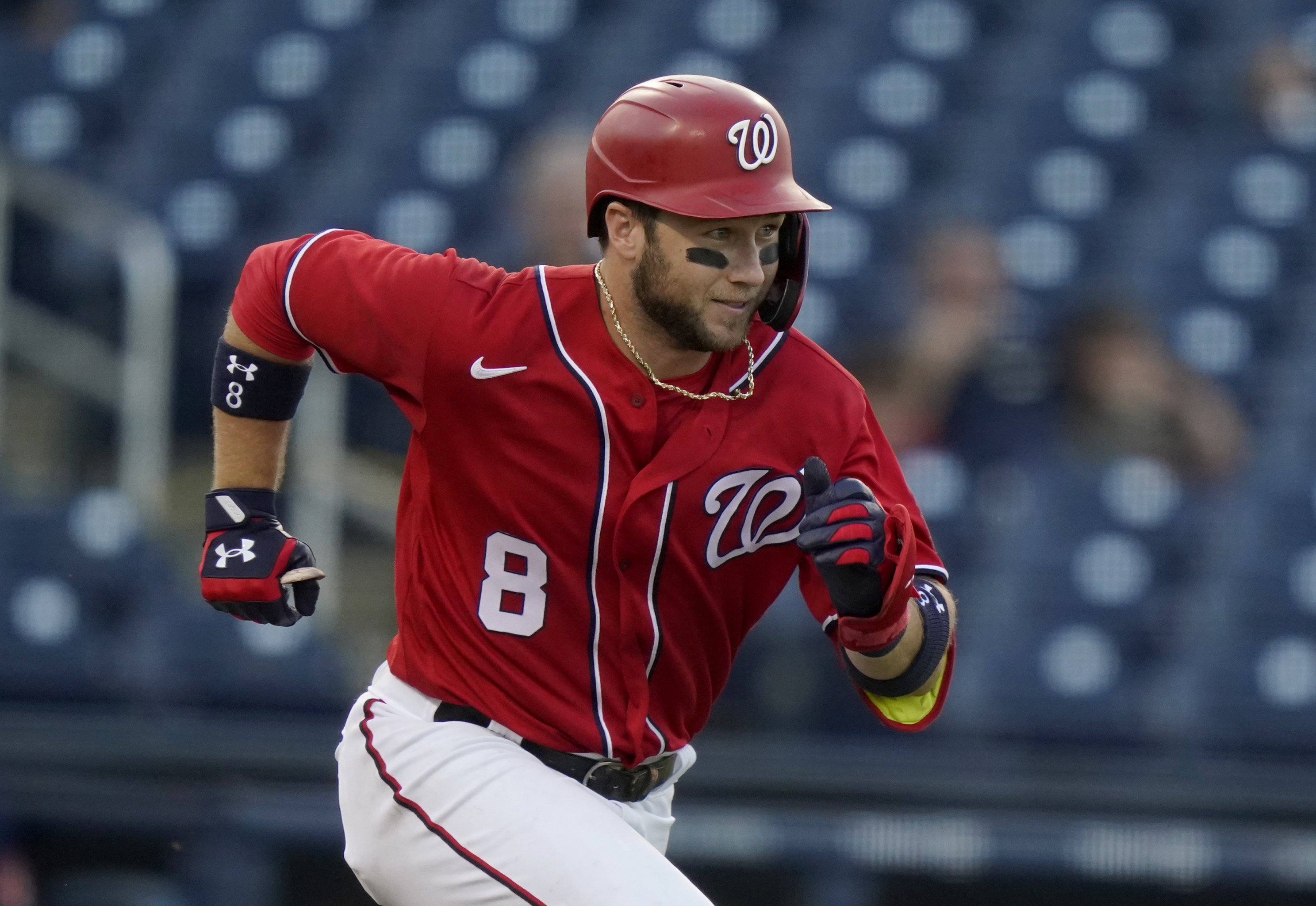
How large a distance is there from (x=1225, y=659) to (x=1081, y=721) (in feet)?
1.77

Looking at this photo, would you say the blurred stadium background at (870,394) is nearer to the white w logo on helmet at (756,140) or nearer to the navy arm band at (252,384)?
the navy arm band at (252,384)

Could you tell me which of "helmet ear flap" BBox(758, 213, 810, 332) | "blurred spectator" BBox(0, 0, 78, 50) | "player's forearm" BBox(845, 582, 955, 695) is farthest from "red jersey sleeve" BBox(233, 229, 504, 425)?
"blurred spectator" BBox(0, 0, 78, 50)

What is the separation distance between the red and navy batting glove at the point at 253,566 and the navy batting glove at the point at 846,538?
89cm

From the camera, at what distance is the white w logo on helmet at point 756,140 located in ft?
8.73

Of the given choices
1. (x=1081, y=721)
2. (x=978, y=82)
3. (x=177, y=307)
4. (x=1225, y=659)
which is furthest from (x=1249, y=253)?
(x=177, y=307)

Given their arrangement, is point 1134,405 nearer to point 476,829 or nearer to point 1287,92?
point 1287,92

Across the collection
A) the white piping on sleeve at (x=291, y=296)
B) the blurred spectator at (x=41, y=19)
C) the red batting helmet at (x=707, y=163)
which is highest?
the blurred spectator at (x=41, y=19)

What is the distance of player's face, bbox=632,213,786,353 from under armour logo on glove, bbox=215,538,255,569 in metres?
0.77

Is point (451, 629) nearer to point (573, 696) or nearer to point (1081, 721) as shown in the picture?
point (573, 696)

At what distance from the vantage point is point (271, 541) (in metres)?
2.91

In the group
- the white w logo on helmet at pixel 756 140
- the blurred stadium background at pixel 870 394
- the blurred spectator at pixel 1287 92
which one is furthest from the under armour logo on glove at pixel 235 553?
the blurred spectator at pixel 1287 92

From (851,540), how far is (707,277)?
0.49m

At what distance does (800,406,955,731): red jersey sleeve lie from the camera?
2.72 m

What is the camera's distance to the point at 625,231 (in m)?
2.76
